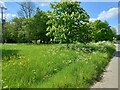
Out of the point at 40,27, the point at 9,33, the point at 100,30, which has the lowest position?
the point at 9,33

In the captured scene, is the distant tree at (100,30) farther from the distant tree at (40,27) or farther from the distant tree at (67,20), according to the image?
the distant tree at (67,20)

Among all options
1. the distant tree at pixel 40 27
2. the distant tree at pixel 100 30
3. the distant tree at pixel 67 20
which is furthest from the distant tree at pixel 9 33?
the distant tree at pixel 67 20

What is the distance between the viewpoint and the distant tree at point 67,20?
92.9ft

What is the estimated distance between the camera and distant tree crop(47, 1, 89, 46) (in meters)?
28.3

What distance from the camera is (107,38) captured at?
210 feet

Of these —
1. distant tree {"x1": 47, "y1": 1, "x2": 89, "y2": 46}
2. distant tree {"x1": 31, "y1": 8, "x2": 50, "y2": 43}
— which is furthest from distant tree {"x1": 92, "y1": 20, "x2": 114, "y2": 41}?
distant tree {"x1": 47, "y1": 1, "x2": 89, "y2": 46}

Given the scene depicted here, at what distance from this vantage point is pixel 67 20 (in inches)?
1112

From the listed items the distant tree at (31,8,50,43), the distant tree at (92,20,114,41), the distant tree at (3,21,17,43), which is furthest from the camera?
the distant tree at (3,21,17,43)

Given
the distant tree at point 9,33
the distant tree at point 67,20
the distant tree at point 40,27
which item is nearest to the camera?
the distant tree at point 67,20

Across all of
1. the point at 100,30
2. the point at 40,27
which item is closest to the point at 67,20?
the point at 40,27

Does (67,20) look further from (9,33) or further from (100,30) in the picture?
(9,33)

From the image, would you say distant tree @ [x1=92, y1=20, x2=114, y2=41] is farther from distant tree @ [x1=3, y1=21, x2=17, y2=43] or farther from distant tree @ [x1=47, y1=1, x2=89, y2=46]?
distant tree @ [x1=47, y1=1, x2=89, y2=46]

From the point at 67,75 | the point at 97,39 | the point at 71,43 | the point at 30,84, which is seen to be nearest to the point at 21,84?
the point at 30,84

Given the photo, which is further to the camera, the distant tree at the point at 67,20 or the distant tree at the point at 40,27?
the distant tree at the point at 40,27
